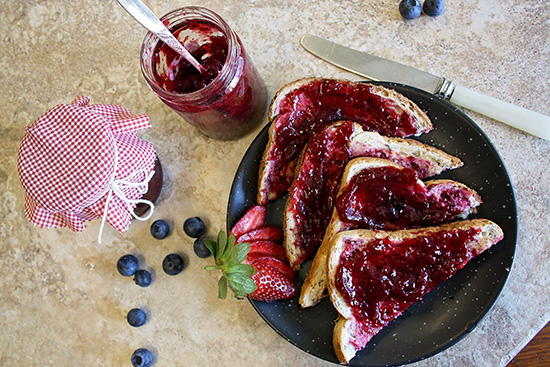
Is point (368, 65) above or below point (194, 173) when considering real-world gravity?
above

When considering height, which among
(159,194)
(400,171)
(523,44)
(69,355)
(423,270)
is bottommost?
(69,355)

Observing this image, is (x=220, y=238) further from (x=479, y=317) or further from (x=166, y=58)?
(x=479, y=317)

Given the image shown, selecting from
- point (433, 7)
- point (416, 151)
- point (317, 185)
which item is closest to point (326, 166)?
point (317, 185)

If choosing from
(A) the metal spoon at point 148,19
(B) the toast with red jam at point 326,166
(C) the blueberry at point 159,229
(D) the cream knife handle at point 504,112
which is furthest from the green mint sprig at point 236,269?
(D) the cream knife handle at point 504,112

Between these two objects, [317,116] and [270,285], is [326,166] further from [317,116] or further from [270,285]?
[270,285]

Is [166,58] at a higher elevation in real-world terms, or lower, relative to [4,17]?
higher

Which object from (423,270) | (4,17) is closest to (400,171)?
(423,270)

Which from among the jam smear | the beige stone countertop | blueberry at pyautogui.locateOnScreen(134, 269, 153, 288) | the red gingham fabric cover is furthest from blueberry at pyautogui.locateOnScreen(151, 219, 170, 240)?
the jam smear

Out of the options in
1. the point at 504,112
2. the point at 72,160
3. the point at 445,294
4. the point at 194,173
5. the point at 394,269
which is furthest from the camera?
the point at 194,173
